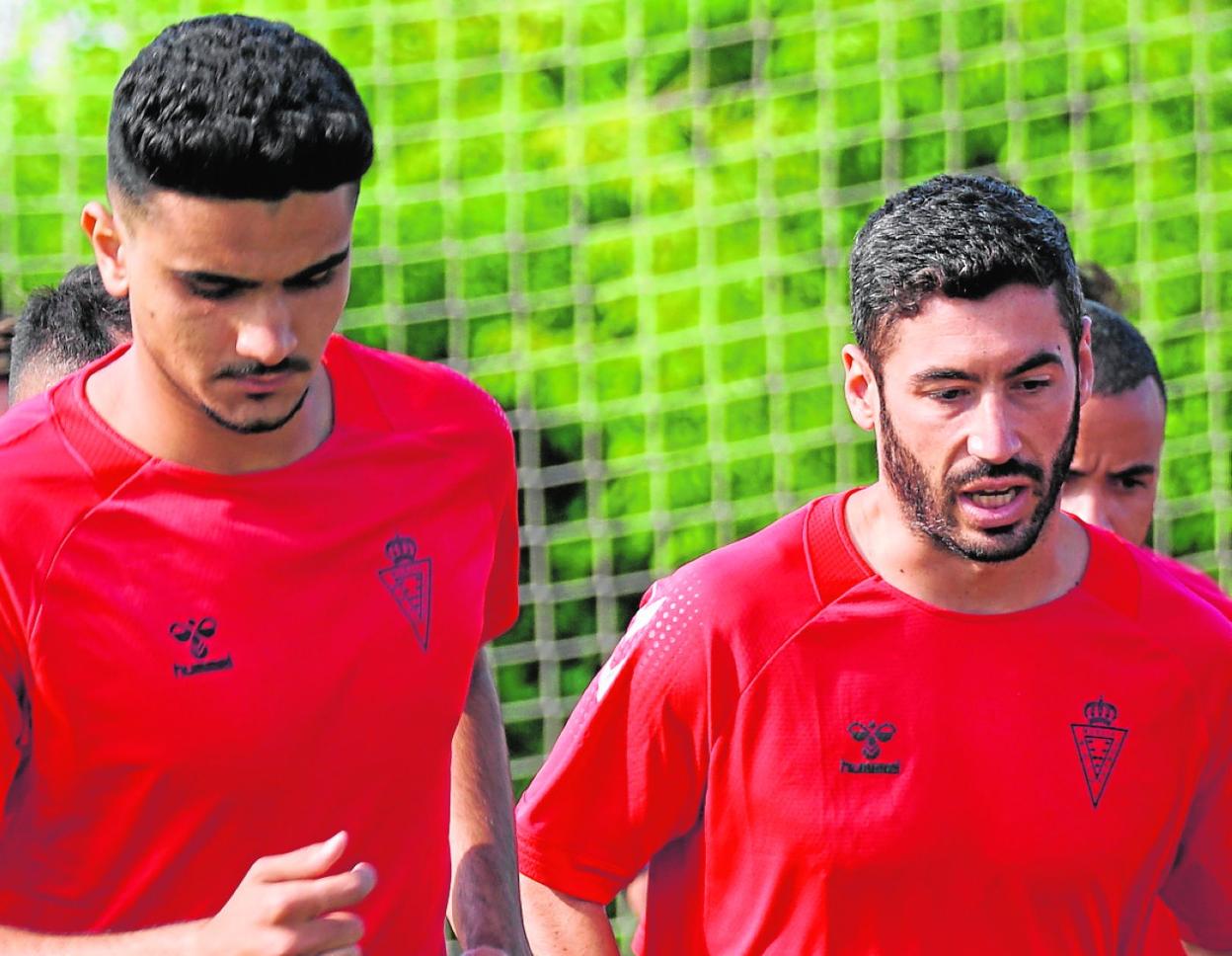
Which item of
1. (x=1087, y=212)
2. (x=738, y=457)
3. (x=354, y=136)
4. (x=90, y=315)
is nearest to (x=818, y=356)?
(x=738, y=457)

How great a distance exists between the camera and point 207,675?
2.35 metres

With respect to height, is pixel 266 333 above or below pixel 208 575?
above

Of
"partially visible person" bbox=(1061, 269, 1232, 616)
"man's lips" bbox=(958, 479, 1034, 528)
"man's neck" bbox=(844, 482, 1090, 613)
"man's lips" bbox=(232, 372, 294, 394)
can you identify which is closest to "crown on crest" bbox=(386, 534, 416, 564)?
"man's lips" bbox=(232, 372, 294, 394)

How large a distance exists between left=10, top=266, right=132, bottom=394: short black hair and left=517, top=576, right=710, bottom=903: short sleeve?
974 mm

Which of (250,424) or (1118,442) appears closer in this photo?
(250,424)

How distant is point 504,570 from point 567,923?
0.46 metres

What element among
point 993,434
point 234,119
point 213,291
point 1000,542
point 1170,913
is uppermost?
→ point 234,119

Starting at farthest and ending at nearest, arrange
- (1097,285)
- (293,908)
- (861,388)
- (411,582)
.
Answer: (1097,285) < (861,388) < (411,582) < (293,908)

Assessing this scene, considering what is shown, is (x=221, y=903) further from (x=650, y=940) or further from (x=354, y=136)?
(x=354, y=136)

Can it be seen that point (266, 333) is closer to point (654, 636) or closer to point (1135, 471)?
point (654, 636)

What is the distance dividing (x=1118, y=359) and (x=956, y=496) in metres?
1.20

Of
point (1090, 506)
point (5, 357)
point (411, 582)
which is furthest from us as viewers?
point (5, 357)

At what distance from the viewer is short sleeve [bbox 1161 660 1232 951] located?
262cm

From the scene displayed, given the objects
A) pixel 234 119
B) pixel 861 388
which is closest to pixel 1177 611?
pixel 861 388
